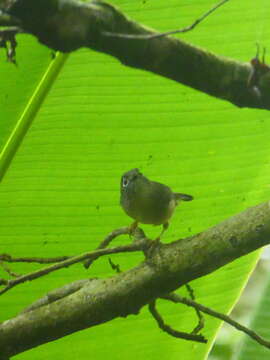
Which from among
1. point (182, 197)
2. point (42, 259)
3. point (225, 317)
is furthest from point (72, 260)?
point (182, 197)

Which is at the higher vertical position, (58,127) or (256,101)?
(256,101)

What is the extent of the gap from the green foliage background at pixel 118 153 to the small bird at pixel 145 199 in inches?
6.9

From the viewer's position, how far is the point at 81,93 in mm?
2123

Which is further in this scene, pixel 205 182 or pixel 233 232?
pixel 205 182

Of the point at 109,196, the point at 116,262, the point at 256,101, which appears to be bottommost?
the point at 116,262

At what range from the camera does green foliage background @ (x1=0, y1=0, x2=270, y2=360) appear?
6.91 feet

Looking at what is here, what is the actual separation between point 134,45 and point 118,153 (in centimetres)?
113

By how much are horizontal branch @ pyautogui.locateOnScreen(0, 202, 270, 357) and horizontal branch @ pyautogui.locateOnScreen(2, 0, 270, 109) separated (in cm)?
38

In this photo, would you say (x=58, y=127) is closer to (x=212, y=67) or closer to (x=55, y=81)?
(x=55, y=81)

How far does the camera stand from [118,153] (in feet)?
7.12

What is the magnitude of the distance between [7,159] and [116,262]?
515 mm

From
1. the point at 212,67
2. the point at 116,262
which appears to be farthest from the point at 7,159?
the point at 212,67

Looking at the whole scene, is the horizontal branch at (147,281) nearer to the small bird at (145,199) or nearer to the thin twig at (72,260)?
the thin twig at (72,260)

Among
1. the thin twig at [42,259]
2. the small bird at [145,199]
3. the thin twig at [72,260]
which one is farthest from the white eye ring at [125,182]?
the thin twig at [72,260]
